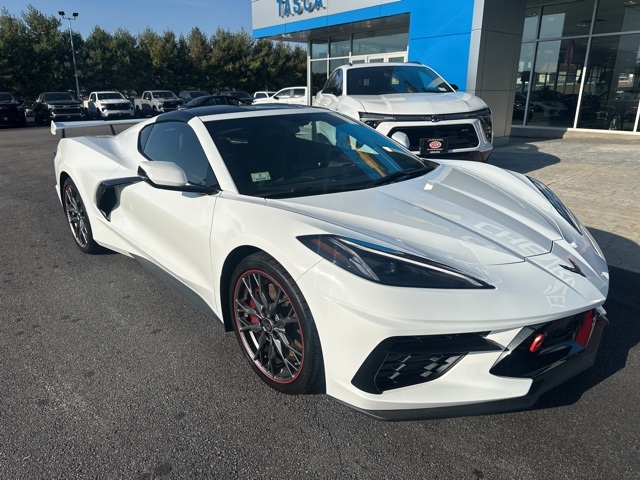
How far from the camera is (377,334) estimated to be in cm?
183

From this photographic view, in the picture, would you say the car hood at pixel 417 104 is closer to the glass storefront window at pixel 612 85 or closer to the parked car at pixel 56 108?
the glass storefront window at pixel 612 85

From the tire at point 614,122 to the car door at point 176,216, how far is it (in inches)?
538

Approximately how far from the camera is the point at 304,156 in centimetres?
302

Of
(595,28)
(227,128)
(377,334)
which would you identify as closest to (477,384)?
(377,334)

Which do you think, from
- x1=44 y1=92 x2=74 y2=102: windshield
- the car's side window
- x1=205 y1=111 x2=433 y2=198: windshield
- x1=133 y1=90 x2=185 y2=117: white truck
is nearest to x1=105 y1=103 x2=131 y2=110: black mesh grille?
x1=133 y1=90 x2=185 y2=117: white truck

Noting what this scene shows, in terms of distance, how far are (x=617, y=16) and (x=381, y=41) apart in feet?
23.4

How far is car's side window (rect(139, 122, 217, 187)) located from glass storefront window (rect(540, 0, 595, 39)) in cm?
1407

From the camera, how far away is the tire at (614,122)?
13078 millimetres

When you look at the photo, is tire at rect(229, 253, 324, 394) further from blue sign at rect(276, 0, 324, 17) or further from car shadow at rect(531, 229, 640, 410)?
blue sign at rect(276, 0, 324, 17)

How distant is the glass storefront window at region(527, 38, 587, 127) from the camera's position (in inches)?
539

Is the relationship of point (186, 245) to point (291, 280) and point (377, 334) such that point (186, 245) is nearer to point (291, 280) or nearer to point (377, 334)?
point (291, 280)

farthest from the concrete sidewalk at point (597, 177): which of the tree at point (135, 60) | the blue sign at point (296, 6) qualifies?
the tree at point (135, 60)

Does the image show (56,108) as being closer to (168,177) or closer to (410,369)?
(168,177)

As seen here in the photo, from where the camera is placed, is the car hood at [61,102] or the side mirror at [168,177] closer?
the side mirror at [168,177]
